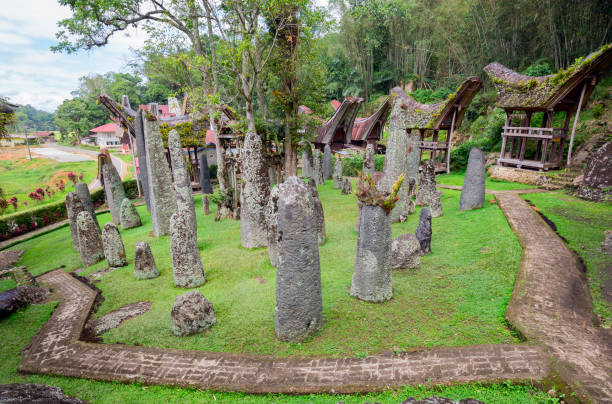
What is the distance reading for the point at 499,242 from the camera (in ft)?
29.7

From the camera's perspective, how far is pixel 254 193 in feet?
34.3

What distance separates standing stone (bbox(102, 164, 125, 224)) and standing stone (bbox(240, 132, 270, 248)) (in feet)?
26.5

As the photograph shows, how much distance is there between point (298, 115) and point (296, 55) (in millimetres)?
3070

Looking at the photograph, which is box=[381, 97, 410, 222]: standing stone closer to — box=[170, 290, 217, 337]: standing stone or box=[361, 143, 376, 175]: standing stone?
box=[361, 143, 376, 175]: standing stone

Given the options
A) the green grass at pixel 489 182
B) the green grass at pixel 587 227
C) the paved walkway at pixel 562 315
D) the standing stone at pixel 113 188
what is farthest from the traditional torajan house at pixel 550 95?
the standing stone at pixel 113 188

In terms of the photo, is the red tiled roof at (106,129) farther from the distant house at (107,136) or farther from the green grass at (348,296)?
the green grass at (348,296)

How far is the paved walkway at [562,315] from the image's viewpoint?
4.46 meters

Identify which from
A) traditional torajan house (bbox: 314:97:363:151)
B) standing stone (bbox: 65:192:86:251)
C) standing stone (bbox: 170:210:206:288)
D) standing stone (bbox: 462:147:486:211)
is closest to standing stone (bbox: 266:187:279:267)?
standing stone (bbox: 170:210:206:288)

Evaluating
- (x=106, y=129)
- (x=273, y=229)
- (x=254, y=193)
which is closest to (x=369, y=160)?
(x=254, y=193)

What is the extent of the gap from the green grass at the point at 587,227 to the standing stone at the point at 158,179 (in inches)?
523

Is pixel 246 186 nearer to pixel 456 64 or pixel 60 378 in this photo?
pixel 60 378

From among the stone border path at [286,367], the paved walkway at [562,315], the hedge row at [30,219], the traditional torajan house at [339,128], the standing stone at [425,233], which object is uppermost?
the traditional torajan house at [339,128]

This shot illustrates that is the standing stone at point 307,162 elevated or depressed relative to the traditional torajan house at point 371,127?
depressed

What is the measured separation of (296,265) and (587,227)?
1009 centimetres
